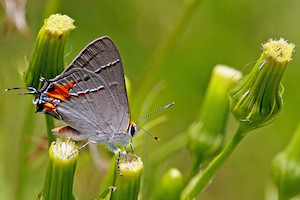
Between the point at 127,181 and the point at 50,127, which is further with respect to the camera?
the point at 50,127

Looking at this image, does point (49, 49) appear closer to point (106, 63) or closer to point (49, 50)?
point (49, 50)

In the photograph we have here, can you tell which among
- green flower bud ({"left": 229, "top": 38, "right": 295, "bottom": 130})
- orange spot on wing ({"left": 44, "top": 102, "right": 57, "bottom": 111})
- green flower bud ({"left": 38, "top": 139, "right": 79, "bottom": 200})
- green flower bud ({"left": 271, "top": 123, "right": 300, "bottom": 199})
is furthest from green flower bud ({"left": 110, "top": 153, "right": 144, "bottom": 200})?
green flower bud ({"left": 271, "top": 123, "right": 300, "bottom": 199})

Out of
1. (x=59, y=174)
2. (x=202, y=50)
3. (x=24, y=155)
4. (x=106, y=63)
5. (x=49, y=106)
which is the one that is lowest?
(x=24, y=155)

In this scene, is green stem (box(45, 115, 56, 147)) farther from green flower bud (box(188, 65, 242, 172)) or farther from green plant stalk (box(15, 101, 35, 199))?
green flower bud (box(188, 65, 242, 172))

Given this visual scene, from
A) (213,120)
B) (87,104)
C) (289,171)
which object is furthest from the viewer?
(213,120)

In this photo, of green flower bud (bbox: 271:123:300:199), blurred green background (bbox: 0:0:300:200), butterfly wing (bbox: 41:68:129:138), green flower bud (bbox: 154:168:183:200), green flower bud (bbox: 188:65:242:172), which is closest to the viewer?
butterfly wing (bbox: 41:68:129:138)

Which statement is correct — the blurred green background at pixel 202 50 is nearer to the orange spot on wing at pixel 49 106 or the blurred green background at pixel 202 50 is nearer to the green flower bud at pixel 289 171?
the green flower bud at pixel 289 171

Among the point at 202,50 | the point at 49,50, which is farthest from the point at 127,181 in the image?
the point at 202,50
